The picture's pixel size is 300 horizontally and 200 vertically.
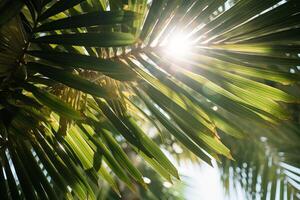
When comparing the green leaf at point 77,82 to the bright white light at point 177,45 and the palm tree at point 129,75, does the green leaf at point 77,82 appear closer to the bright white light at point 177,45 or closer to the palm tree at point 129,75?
the palm tree at point 129,75

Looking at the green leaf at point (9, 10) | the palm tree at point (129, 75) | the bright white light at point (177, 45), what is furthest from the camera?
the bright white light at point (177, 45)

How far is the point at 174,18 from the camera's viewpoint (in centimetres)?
99

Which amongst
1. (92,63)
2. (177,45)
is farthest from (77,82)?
(177,45)

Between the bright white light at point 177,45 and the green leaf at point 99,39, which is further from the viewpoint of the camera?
the bright white light at point 177,45

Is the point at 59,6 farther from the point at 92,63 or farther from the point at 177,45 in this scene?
the point at 177,45

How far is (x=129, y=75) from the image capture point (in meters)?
0.85

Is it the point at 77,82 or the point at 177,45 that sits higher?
the point at 177,45

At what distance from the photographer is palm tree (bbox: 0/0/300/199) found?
34.4 inches

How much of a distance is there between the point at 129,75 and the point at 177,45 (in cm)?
24

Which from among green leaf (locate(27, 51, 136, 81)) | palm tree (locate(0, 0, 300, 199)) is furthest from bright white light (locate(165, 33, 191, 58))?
green leaf (locate(27, 51, 136, 81))

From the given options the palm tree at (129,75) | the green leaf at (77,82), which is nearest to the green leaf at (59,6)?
the palm tree at (129,75)

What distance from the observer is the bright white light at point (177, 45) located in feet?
3.40

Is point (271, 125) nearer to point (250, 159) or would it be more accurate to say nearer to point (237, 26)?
point (237, 26)

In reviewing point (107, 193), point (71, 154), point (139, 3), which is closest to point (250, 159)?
point (107, 193)
